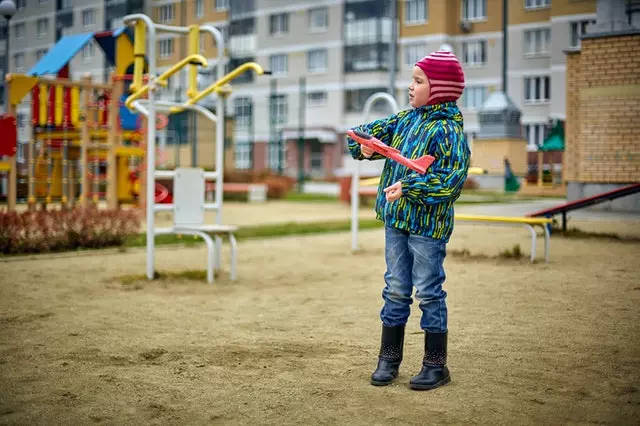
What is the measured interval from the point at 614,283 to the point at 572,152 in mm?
8405

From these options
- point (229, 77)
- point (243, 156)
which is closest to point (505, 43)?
point (229, 77)

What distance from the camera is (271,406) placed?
3.47 metres

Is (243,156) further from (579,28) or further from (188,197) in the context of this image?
(188,197)

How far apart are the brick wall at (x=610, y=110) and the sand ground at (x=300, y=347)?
4.46 m

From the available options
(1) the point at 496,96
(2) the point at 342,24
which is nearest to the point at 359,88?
(2) the point at 342,24

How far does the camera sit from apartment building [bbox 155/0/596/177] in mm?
40031

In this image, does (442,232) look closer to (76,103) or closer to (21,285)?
(21,285)

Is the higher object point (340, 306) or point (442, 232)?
point (442, 232)

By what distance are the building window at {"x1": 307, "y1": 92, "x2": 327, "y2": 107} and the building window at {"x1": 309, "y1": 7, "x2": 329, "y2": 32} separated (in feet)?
12.5

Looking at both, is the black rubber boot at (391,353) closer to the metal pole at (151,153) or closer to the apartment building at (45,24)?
the metal pole at (151,153)

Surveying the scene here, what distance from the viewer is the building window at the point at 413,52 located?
4309 centimetres

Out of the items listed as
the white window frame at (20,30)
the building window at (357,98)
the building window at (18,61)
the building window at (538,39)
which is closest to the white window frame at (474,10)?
the building window at (357,98)

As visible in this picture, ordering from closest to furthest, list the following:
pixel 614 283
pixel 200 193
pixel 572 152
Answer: pixel 614 283 → pixel 200 193 → pixel 572 152

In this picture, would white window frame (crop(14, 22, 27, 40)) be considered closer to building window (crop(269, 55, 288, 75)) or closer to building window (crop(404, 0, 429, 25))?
building window (crop(404, 0, 429, 25))
